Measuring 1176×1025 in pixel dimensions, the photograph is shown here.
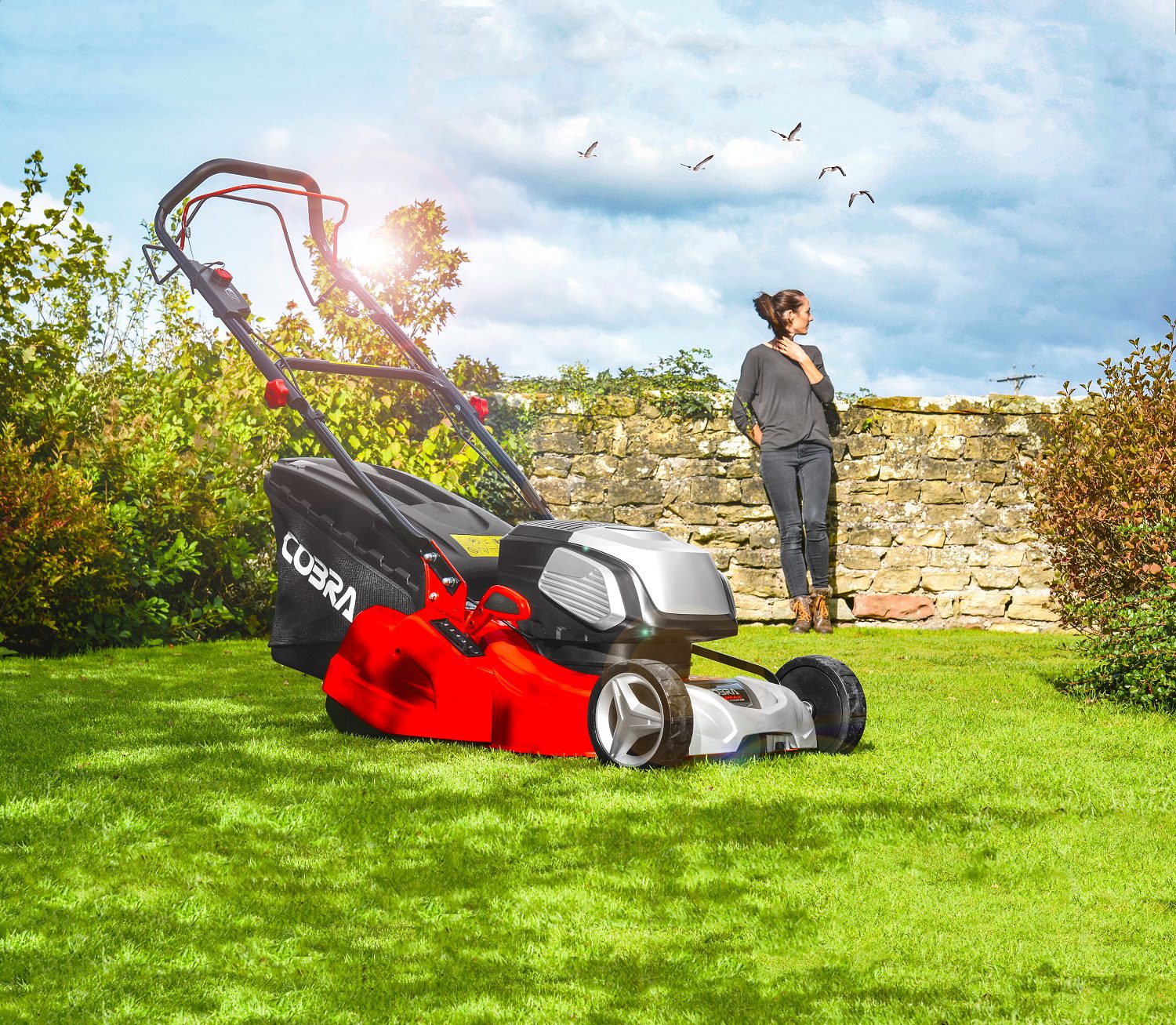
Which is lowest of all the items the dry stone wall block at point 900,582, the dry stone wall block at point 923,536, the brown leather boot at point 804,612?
the brown leather boot at point 804,612

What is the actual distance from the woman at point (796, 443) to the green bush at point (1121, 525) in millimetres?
2268

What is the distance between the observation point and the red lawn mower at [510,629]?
4.08 m

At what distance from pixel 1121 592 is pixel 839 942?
171 inches

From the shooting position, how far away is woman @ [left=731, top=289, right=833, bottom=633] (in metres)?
8.94

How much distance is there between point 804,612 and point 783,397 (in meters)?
1.65

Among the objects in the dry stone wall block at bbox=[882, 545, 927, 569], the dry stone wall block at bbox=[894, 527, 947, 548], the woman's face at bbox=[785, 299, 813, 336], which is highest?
the woman's face at bbox=[785, 299, 813, 336]

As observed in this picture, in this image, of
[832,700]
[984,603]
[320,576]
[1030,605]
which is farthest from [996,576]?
[320,576]

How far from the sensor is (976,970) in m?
2.52

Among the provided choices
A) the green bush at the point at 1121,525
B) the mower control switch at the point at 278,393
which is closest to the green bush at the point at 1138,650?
the green bush at the point at 1121,525

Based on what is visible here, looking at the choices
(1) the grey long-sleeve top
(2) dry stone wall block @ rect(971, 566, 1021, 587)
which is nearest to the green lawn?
(1) the grey long-sleeve top

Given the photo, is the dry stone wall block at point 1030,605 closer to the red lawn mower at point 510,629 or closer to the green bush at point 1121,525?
the green bush at point 1121,525

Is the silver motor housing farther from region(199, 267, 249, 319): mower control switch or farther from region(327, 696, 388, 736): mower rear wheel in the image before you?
region(199, 267, 249, 319): mower control switch

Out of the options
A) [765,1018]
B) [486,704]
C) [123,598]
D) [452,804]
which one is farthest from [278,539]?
[765,1018]

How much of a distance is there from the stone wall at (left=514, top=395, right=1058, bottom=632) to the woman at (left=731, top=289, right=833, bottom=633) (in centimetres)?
32
